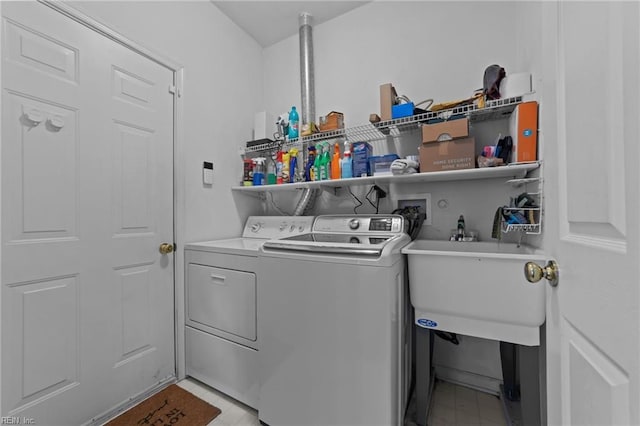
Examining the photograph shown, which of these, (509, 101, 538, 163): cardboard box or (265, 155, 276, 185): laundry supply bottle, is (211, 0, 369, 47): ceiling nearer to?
(265, 155, 276, 185): laundry supply bottle

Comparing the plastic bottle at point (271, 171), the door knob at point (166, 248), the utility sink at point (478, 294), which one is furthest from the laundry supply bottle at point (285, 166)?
the utility sink at point (478, 294)

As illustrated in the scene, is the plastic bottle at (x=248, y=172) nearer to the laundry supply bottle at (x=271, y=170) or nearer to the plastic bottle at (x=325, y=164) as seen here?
the laundry supply bottle at (x=271, y=170)

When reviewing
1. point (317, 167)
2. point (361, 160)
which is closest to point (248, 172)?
point (317, 167)

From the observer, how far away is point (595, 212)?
0.53m

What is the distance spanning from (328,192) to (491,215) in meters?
1.20

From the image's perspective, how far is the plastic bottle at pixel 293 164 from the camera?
7.11 feet

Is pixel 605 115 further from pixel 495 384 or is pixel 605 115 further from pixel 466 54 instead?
pixel 495 384

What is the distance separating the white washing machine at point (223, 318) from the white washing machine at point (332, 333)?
0.15 metres

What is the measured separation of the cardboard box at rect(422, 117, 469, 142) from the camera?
1465 mm

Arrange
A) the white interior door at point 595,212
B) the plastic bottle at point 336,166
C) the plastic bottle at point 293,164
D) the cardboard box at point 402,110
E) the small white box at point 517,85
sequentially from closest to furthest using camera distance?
the white interior door at point 595,212 < the small white box at point 517,85 < the cardboard box at point 402,110 < the plastic bottle at point 336,166 < the plastic bottle at point 293,164

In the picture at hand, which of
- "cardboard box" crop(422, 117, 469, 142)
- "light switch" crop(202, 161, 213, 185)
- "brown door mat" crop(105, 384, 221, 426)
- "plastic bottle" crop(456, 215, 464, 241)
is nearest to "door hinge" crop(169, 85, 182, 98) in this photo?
"light switch" crop(202, 161, 213, 185)

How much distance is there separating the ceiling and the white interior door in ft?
6.38

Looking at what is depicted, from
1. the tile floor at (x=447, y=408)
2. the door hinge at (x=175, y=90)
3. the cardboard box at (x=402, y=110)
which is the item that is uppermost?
the door hinge at (x=175, y=90)

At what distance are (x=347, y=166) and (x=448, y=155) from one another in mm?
656
